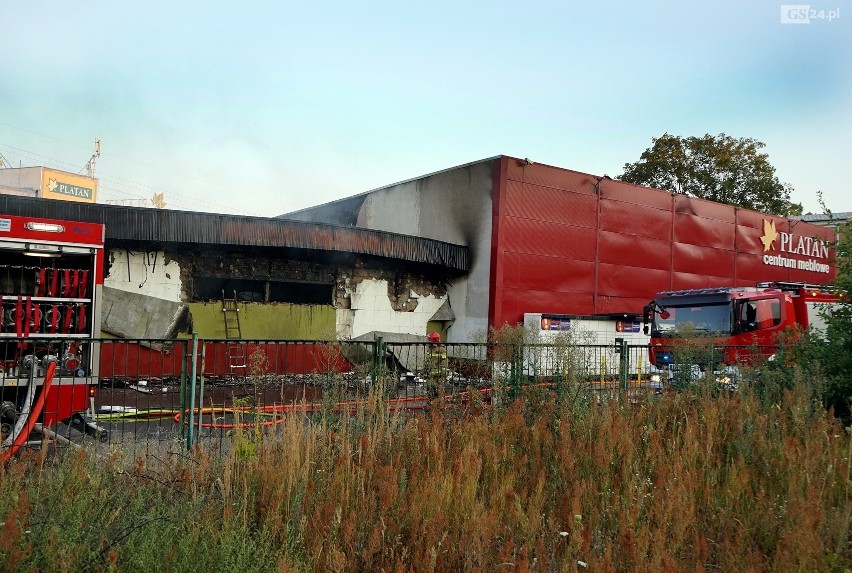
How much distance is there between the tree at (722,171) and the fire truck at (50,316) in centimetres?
3811

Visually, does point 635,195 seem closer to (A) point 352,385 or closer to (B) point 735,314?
(B) point 735,314

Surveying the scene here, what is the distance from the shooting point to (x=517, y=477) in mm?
4891

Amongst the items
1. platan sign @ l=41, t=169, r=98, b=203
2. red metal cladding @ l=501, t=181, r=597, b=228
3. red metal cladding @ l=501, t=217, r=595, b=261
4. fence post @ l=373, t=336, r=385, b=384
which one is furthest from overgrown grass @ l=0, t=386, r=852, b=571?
platan sign @ l=41, t=169, r=98, b=203

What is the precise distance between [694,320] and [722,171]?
29.9m

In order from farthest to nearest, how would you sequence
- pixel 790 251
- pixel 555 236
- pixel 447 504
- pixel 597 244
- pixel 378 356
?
pixel 790 251 → pixel 597 244 → pixel 555 236 → pixel 378 356 → pixel 447 504

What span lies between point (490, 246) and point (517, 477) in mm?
14544

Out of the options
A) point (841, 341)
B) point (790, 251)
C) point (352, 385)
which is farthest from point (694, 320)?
point (790, 251)

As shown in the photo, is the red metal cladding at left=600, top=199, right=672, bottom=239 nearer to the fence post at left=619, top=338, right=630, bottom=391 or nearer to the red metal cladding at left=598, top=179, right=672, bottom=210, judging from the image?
the red metal cladding at left=598, top=179, right=672, bottom=210

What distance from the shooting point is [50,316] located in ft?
27.1

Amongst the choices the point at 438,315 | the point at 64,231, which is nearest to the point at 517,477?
the point at 64,231

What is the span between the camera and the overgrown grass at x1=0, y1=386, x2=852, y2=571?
336cm

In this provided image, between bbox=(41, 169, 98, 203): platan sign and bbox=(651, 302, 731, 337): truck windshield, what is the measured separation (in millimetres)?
69079

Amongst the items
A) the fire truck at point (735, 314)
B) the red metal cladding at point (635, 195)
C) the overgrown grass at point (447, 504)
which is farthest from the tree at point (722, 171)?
the overgrown grass at point (447, 504)

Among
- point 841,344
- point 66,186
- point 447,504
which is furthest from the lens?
point 66,186
